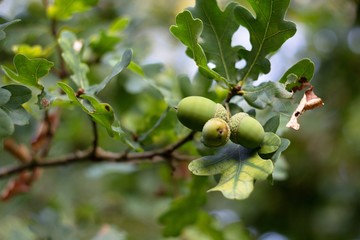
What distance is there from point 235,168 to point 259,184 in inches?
66.3

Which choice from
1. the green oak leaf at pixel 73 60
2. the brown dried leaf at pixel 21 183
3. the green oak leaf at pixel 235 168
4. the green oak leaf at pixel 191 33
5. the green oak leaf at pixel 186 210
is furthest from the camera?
the brown dried leaf at pixel 21 183

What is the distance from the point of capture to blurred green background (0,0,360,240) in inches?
75.5

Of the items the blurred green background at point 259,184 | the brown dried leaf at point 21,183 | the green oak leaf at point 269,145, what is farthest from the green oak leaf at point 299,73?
the brown dried leaf at point 21,183

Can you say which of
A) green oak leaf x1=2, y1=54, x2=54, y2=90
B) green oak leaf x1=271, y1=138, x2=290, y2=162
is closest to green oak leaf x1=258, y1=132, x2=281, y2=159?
green oak leaf x1=271, y1=138, x2=290, y2=162

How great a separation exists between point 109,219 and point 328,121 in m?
1.17

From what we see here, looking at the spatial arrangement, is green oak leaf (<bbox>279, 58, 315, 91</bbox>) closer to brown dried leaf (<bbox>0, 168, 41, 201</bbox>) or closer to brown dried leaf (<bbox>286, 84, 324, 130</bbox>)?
brown dried leaf (<bbox>286, 84, 324, 130</bbox>)

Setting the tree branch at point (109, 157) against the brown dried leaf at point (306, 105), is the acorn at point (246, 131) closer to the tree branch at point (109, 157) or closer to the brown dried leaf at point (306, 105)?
the brown dried leaf at point (306, 105)

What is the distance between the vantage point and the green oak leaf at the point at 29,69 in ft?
3.44

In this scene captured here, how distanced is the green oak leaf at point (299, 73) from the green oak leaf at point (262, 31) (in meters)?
0.06

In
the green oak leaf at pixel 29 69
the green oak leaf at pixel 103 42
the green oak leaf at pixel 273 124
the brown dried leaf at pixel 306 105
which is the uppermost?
the brown dried leaf at pixel 306 105

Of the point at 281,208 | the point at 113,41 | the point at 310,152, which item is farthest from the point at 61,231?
the point at 310,152

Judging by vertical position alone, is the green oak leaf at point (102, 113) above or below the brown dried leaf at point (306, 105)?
below

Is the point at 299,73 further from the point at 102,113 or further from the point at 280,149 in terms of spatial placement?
the point at 102,113

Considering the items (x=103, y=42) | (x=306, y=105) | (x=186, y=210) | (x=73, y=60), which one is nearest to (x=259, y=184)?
(x=186, y=210)
